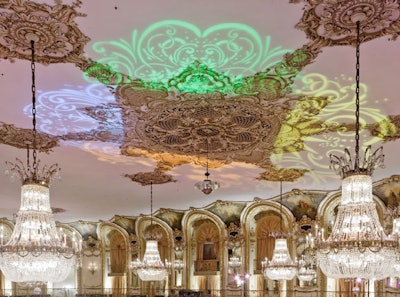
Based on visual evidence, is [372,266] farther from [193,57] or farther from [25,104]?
[25,104]

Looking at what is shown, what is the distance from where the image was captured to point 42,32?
4566 mm

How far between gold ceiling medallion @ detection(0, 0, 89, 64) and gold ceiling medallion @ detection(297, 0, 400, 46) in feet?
6.80

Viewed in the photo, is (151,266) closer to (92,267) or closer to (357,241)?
(357,241)

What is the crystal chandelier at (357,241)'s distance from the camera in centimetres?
505

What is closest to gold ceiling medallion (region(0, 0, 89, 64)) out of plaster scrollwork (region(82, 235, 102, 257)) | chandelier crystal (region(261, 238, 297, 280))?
chandelier crystal (region(261, 238, 297, 280))

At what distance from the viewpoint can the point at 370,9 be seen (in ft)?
13.8

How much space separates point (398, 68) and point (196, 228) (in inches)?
510

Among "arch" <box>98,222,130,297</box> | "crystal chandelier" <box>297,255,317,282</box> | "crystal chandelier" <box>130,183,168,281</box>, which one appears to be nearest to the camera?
"crystal chandelier" <box>130,183,168,281</box>

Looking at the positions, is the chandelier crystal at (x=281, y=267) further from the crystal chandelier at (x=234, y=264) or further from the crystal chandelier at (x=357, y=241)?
the crystal chandelier at (x=357, y=241)

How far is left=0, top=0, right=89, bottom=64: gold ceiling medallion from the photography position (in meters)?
4.18

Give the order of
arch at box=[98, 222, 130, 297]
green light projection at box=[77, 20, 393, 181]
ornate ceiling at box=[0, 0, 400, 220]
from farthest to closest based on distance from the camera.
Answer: arch at box=[98, 222, 130, 297]
green light projection at box=[77, 20, 393, 181]
ornate ceiling at box=[0, 0, 400, 220]

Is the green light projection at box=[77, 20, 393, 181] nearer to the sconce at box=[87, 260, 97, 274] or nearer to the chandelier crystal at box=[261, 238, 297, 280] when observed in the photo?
the chandelier crystal at box=[261, 238, 297, 280]

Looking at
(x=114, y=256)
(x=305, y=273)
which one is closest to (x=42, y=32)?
(x=305, y=273)

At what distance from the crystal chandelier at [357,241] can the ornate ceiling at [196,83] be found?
662mm
